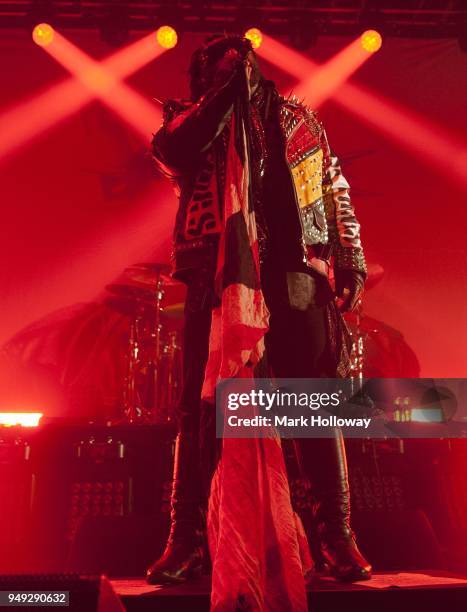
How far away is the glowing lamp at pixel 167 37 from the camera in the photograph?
229 inches

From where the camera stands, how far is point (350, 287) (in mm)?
2057

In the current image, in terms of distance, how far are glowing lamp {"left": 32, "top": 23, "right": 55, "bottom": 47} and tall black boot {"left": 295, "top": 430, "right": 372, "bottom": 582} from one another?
18.0 ft

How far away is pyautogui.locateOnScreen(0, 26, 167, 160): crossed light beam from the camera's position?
5.80 m

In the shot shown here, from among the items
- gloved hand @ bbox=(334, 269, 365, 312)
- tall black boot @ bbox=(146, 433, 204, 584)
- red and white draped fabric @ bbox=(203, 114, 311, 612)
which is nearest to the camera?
red and white draped fabric @ bbox=(203, 114, 311, 612)

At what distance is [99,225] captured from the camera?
5488 millimetres

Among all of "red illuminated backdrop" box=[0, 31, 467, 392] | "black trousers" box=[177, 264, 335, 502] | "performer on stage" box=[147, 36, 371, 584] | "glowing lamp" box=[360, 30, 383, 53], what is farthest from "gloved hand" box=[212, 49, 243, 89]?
"glowing lamp" box=[360, 30, 383, 53]

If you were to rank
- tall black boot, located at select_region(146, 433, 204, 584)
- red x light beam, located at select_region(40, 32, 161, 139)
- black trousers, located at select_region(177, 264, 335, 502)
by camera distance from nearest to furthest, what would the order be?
1. tall black boot, located at select_region(146, 433, 204, 584)
2. black trousers, located at select_region(177, 264, 335, 502)
3. red x light beam, located at select_region(40, 32, 161, 139)

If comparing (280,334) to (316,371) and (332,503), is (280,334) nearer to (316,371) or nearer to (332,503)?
(316,371)

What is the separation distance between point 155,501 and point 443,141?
15.7 feet

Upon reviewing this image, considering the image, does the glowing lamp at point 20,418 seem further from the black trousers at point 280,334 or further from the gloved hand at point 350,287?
the gloved hand at point 350,287

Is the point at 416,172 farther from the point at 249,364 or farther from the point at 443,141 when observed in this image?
the point at 249,364

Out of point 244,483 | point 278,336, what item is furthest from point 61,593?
point 278,336

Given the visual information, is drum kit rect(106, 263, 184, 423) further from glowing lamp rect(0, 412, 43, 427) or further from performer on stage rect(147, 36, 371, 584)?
performer on stage rect(147, 36, 371, 584)

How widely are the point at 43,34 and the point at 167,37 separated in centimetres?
124
